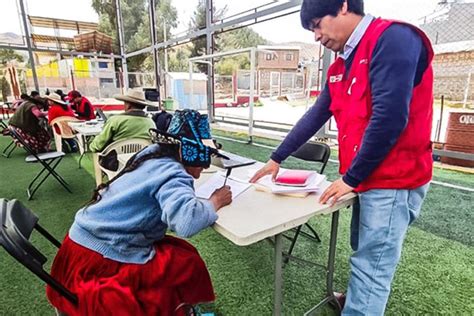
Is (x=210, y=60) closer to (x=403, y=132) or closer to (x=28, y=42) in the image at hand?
(x=403, y=132)

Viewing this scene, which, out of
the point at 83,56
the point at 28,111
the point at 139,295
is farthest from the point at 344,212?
the point at 83,56

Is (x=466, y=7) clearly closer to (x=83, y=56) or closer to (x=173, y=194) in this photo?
(x=173, y=194)

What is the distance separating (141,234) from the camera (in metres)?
1.05

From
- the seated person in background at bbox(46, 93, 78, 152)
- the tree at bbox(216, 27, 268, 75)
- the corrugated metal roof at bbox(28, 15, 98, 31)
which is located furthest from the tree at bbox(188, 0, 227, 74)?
the corrugated metal roof at bbox(28, 15, 98, 31)

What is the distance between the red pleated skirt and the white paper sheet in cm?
26

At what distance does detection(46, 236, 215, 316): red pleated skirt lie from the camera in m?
0.95

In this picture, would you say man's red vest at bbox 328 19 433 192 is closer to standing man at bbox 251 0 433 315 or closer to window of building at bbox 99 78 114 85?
standing man at bbox 251 0 433 315

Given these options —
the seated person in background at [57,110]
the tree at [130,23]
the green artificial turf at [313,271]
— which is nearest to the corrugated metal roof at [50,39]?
the tree at [130,23]

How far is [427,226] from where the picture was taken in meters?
2.37

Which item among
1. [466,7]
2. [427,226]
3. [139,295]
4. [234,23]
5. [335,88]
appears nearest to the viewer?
[139,295]

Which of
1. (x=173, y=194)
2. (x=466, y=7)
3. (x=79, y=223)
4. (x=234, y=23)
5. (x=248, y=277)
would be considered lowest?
(x=248, y=277)

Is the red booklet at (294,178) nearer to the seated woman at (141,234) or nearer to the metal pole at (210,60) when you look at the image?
the seated woman at (141,234)

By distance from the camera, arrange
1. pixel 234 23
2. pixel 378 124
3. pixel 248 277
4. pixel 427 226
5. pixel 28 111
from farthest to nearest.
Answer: pixel 234 23, pixel 28 111, pixel 427 226, pixel 248 277, pixel 378 124

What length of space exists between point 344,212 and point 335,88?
180cm
